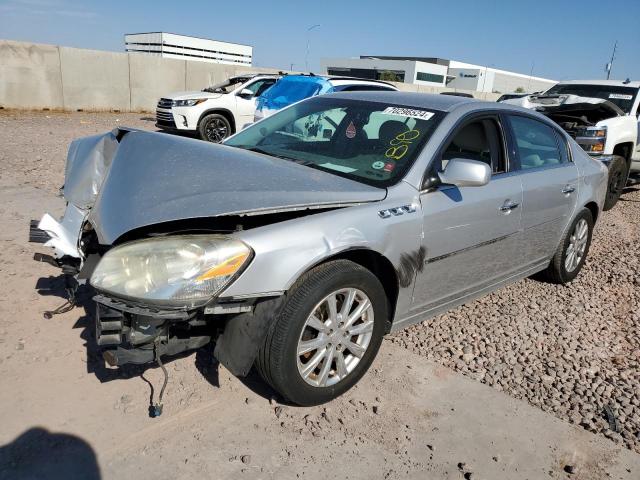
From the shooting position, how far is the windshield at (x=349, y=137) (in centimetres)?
311

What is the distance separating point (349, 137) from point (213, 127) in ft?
31.3

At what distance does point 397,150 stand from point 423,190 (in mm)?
339

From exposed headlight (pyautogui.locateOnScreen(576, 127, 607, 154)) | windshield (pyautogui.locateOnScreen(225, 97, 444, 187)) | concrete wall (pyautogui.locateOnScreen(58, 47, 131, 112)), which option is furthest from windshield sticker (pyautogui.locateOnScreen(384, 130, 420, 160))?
concrete wall (pyautogui.locateOnScreen(58, 47, 131, 112))

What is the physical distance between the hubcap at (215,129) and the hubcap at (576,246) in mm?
9273

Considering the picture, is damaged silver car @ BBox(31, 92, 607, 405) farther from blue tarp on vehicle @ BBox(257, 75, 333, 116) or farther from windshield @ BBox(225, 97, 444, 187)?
blue tarp on vehicle @ BBox(257, 75, 333, 116)

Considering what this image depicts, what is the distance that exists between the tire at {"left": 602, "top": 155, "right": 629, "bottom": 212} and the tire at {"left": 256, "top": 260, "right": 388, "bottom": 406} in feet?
22.8

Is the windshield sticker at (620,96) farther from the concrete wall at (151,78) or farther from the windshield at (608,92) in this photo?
the concrete wall at (151,78)

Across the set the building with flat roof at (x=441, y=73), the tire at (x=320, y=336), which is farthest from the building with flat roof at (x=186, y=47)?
the tire at (x=320, y=336)

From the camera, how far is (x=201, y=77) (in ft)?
71.5

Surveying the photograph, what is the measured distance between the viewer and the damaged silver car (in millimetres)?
2309

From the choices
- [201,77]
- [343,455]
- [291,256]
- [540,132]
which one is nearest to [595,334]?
[540,132]

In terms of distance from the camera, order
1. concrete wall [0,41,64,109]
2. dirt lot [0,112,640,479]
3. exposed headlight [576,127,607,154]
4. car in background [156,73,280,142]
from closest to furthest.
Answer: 1. dirt lot [0,112,640,479]
2. exposed headlight [576,127,607,154]
3. car in background [156,73,280,142]
4. concrete wall [0,41,64,109]

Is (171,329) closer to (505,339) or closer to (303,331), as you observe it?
(303,331)

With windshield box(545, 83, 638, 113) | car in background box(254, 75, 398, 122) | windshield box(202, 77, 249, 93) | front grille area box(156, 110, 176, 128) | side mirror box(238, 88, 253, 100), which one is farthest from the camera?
windshield box(202, 77, 249, 93)
